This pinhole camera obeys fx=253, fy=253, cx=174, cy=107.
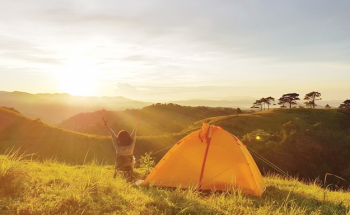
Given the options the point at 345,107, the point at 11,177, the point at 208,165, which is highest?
the point at 345,107

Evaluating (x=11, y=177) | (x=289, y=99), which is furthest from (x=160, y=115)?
(x=11, y=177)

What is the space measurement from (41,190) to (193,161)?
18.0ft

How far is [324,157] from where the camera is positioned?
135ft

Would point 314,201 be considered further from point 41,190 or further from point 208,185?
point 41,190

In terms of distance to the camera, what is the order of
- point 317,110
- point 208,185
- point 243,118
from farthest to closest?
point 317,110 → point 243,118 → point 208,185

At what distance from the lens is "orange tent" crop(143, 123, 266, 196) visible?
9.03 meters

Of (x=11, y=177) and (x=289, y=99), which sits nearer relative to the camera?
(x=11, y=177)

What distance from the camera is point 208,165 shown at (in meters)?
9.34

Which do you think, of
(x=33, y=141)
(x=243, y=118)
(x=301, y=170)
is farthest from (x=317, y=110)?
(x=33, y=141)

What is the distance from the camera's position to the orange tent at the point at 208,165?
9031mm

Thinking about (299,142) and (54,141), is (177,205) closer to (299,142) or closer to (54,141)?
(54,141)

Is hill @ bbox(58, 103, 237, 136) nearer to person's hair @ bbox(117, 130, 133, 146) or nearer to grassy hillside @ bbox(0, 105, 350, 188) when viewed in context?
grassy hillside @ bbox(0, 105, 350, 188)

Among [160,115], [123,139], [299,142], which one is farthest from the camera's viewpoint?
[160,115]

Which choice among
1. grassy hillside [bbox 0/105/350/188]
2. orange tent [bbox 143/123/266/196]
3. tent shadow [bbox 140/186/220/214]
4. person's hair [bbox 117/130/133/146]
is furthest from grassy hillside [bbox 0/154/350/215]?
grassy hillside [bbox 0/105/350/188]
